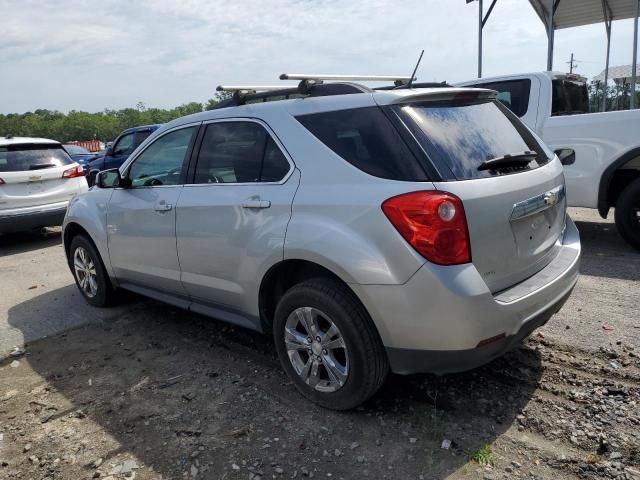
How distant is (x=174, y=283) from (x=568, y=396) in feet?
8.98

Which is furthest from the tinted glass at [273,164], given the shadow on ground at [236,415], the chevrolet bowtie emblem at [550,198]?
the chevrolet bowtie emblem at [550,198]

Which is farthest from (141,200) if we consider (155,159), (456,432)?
(456,432)

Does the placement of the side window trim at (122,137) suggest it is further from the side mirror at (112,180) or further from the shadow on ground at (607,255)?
the shadow on ground at (607,255)

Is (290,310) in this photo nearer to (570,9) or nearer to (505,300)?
(505,300)

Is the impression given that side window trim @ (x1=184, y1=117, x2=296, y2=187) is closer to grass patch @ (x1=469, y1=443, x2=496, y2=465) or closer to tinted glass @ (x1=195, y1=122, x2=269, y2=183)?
tinted glass @ (x1=195, y1=122, x2=269, y2=183)

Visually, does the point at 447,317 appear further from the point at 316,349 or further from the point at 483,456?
the point at 316,349

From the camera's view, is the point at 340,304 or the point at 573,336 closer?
the point at 340,304

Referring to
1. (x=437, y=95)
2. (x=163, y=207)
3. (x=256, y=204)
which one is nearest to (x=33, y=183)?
(x=163, y=207)

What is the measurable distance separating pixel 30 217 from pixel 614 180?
8013 mm

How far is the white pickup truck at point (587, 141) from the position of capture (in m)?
5.70

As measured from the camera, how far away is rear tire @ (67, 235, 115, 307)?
4.91m

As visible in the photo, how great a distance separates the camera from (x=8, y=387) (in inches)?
144

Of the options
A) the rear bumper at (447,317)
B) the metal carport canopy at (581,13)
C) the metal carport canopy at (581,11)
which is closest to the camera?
the rear bumper at (447,317)

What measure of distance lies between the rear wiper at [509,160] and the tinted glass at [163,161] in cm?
211
